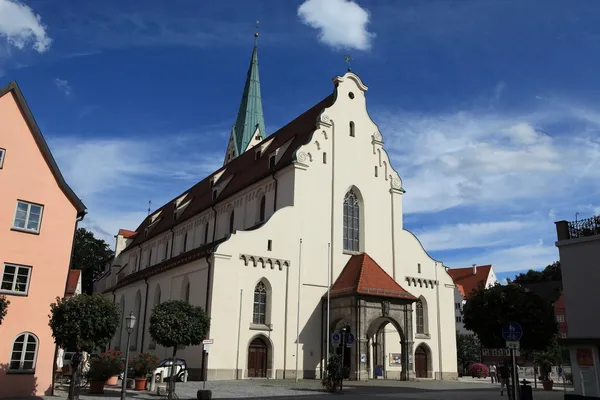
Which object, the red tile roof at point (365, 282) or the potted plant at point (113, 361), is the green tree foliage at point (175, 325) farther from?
the red tile roof at point (365, 282)

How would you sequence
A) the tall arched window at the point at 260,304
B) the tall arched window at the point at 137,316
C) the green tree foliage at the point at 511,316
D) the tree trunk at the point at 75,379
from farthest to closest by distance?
the tall arched window at the point at 137,316
the green tree foliage at the point at 511,316
the tall arched window at the point at 260,304
the tree trunk at the point at 75,379

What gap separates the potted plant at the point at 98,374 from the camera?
834 inches

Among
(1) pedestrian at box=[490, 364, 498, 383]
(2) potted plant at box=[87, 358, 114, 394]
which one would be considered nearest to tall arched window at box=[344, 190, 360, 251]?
(1) pedestrian at box=[490, 364, 498, 383]

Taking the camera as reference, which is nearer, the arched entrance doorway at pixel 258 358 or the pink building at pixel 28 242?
the pink building at pixel 28 242

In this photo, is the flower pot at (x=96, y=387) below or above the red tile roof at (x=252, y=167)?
below

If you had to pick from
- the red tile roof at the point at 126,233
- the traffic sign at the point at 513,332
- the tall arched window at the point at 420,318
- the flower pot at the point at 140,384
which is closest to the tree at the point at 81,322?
the flower pot at the point at 140,384

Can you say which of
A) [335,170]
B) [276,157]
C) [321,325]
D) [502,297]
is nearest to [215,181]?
[276,157]

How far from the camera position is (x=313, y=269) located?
1310 inches

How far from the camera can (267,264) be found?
3180cm

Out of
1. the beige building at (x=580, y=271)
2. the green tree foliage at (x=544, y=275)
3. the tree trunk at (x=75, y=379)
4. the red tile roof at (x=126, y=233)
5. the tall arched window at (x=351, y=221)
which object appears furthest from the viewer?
the green tree foliage at (x=544, y=275)

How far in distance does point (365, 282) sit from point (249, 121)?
Answer: 37.2 meters

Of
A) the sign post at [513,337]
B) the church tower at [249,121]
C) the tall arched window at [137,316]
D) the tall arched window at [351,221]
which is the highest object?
the church tower at [249,121]

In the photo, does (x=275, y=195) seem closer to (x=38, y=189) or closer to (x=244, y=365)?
(x=244, y=365)

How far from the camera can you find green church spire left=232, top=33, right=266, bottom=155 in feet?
206
